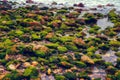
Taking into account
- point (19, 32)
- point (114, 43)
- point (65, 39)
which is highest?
point (19, 32)

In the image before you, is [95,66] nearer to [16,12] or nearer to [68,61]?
[68,61]

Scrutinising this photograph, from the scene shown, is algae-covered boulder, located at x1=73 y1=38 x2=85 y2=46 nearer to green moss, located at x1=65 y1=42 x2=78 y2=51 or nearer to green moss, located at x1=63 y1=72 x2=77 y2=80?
green moss, located at x1=65 y1=42 x2=78 y2=51

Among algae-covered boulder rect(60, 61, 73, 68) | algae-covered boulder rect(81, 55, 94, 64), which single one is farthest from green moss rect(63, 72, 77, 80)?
algae-covered boulder rect(81, 55, 94, 64)

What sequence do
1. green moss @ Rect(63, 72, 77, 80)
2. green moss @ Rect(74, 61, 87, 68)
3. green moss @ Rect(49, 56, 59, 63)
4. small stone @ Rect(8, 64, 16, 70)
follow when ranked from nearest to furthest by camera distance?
green moss @ Rect(63, 72, 77, 80), small stone @ Rect(8, 64, 16, 70), green moss @ Rect(74, 61, 87, 68), green moss @ Rect(49, 56, 59, 63)

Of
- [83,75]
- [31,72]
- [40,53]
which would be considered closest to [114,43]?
[83,75]

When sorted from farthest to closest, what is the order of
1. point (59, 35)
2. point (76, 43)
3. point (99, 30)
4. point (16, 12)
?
point (16, 12), point (99, 30), point (59, 35), point (76, 43)

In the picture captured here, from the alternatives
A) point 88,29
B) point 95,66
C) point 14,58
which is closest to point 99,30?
point 88,29

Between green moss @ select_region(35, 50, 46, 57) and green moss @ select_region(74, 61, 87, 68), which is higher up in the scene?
green moss @ select_region(35, 50, 46, 57)

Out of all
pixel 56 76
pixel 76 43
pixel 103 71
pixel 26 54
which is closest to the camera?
pixel 56 76

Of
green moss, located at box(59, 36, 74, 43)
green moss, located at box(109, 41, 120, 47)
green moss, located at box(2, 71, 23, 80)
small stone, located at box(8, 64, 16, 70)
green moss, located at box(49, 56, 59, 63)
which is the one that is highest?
green moss, located at box(59, 36, 74, 43)

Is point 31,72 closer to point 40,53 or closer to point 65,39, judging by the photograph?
point 40,53

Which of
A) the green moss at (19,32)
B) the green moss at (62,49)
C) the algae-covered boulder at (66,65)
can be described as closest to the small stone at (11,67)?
the algae-covered boulder at (66,65)
